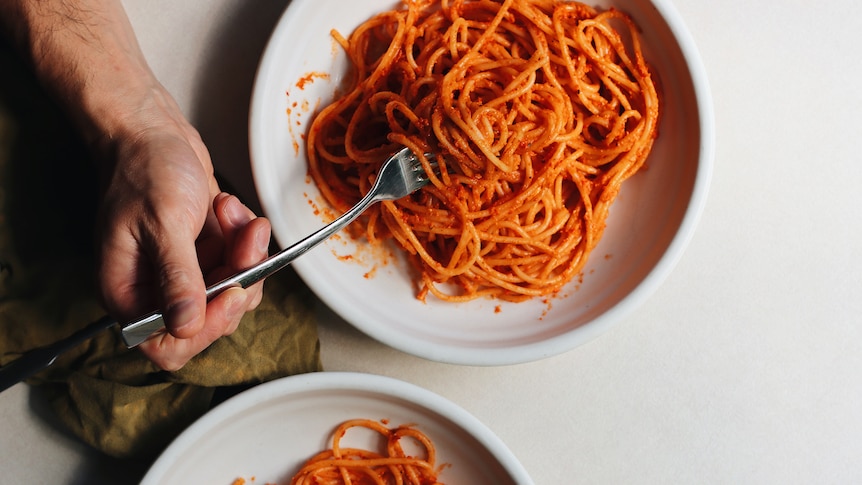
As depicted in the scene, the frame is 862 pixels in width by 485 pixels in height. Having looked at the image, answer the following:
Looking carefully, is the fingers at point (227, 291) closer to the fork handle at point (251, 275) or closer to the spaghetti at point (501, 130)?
the fork handle at point (251, 275)

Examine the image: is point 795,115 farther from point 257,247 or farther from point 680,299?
point 257,247

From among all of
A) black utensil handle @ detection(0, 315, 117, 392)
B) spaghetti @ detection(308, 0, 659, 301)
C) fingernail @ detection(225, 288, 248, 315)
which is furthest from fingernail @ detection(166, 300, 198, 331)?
spaghetti @ detection(308, 0, 659, 301)

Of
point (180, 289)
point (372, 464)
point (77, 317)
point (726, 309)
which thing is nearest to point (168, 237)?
point (180, 289)

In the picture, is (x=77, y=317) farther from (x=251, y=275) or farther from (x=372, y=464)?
(x=372, y=464)

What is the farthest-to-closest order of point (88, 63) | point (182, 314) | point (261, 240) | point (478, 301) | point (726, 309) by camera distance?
point (726, 309), point (478, 301), point (88, 63), point (261, 240), point (182, 314)

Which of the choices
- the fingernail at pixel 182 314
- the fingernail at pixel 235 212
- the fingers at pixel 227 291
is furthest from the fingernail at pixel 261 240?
the fingernail at pixel 182 314

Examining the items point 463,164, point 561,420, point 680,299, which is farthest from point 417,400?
point 680,299
